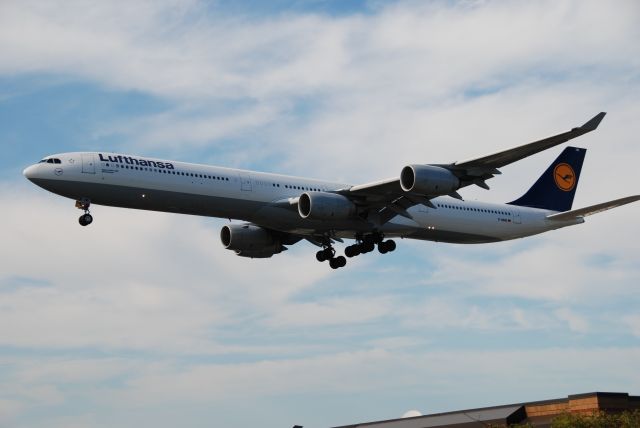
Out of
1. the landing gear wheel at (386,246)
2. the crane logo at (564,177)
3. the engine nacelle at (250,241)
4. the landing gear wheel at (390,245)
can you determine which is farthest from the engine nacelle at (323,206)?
the crane logo at (564,177)

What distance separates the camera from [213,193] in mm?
54938

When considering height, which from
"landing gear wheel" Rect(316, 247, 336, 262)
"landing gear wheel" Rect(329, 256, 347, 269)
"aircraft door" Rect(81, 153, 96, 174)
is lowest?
"landing gear wheel" Rect(329, 256, 347, 269)

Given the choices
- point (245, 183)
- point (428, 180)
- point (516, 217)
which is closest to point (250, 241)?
point (245, 183)

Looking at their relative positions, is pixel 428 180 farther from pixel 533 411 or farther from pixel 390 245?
pixel 533 411

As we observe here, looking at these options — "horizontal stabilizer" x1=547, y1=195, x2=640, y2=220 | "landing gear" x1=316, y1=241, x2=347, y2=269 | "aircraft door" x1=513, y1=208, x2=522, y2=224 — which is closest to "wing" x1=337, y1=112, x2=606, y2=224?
"landing gear" x1=316, y1=241, x2=347, y2=269

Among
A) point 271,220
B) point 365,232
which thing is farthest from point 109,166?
point 365,232

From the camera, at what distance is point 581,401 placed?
70.2 metres

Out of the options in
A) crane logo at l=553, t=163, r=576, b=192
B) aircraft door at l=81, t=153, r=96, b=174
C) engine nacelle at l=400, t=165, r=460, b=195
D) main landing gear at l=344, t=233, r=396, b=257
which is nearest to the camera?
engine nacelle at l=400, t=165, r=460, b=195

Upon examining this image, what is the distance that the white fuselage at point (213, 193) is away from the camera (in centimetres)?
5288

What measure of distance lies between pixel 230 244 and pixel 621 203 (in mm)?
21804

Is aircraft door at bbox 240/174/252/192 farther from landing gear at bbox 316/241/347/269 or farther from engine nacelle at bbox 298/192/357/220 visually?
landing gear at bbox 316/241/347/269

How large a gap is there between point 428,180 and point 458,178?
2122 mm

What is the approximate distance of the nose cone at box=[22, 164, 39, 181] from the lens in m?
52.8

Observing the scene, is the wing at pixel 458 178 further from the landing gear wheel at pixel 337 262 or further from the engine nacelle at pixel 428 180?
the landing gear wheel at pixel 337 262
